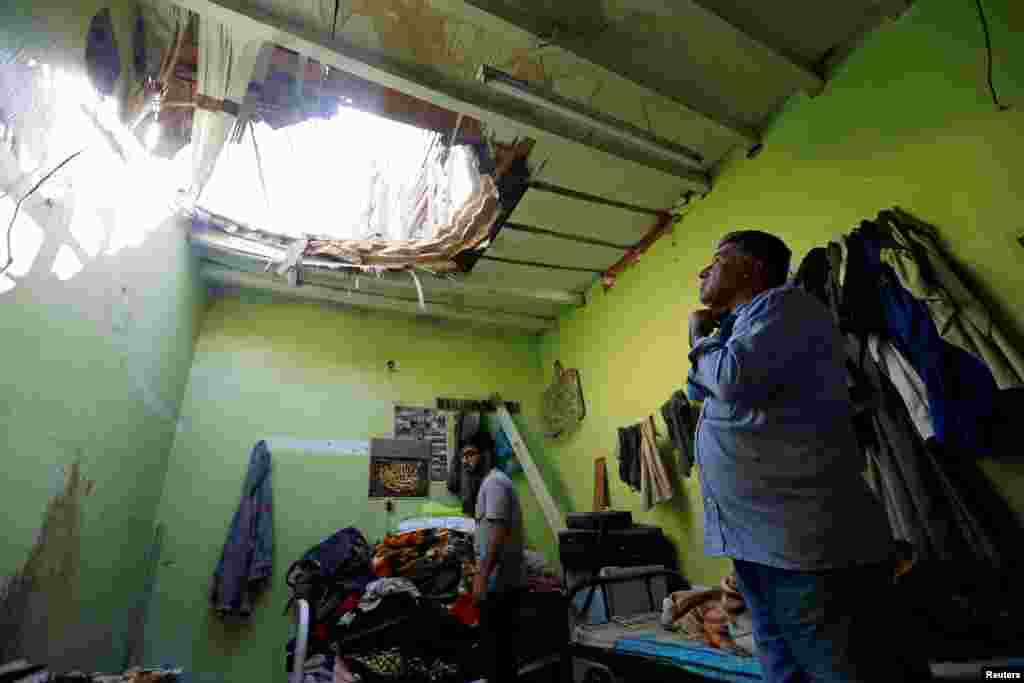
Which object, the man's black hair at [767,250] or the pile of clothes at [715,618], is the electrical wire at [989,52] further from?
the pile of clothes at [715,618]

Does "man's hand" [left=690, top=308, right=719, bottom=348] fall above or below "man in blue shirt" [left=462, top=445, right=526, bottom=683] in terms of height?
above

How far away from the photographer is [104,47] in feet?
5.26

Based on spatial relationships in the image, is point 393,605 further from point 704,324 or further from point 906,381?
point 906,381

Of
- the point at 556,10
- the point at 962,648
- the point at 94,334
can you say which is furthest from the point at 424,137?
the point at 962,648

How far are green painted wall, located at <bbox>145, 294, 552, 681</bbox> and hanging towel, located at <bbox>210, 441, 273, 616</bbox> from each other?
86mm

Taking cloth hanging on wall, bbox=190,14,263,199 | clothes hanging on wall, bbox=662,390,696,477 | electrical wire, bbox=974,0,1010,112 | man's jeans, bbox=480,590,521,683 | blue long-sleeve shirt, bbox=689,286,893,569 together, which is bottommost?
man's jeans, bbox=480,590,521,683

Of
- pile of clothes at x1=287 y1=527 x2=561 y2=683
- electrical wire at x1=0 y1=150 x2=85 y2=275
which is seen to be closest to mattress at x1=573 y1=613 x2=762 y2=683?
pile of clothes at x1=287 y1=527 x2=561 y2=683

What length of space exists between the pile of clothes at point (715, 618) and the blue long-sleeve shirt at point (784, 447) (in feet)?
2.52

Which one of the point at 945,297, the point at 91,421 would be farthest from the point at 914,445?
the point at 91,421

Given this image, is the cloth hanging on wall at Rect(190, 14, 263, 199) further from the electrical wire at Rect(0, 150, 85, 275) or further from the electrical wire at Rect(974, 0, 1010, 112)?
the electrical wire at Rect(974, 0, 1010, 112)

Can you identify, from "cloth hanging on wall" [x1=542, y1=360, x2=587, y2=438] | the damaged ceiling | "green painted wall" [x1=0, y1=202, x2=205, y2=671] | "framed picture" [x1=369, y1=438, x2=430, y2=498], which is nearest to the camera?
"green painted wall" [x1=0, y1=202, x2=205, y2=671]

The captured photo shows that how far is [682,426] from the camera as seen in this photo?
275 centimetres

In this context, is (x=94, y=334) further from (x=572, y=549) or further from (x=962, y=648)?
(x=962, y=648)

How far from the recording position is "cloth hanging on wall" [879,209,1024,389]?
144 cm
